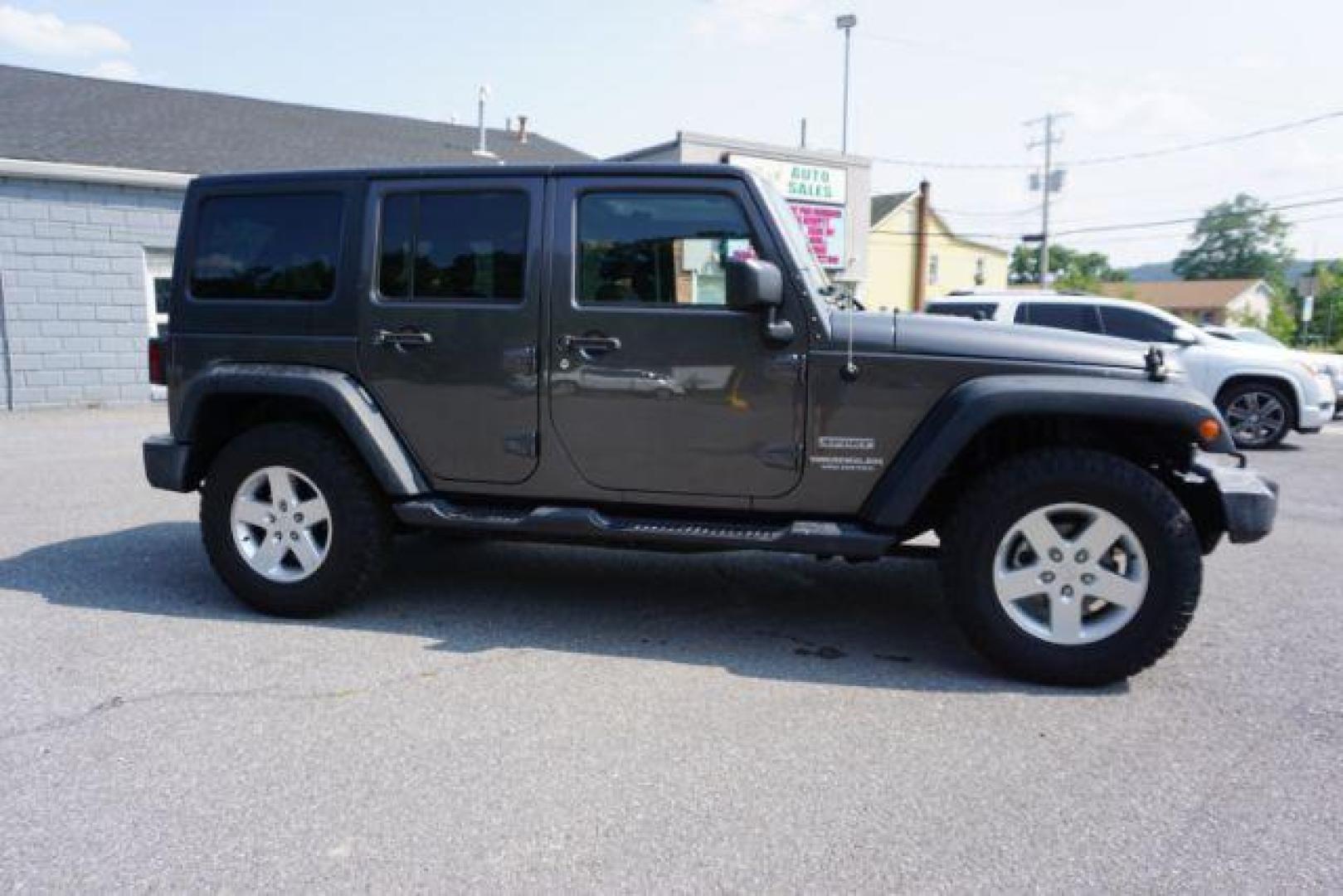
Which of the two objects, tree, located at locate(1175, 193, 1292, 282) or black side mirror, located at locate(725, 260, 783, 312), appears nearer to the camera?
black side mirror, located at locate(725, 260, 783, 312)

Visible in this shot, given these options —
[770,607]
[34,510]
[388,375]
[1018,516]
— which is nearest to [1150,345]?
[1018,516]

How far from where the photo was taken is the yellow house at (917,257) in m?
34.3

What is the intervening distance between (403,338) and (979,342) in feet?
8.24

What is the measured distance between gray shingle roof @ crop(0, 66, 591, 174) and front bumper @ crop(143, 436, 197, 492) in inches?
358

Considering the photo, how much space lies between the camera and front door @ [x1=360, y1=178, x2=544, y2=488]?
166 inches

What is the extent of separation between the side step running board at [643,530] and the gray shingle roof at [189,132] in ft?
31.9

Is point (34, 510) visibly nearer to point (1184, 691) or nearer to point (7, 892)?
point (7, 892)

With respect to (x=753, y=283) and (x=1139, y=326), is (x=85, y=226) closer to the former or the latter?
(x=753, y=283)

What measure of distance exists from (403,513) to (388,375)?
0.64 metres

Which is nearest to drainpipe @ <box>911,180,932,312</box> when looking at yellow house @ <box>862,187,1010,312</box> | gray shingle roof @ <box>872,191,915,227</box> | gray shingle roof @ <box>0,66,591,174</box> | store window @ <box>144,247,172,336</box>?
yellow house @ <box>862,187,1010,312</box>

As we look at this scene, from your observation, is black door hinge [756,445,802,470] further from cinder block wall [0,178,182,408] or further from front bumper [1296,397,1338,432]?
cinder block wall [0,178,182,408]

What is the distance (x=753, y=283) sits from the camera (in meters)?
3.72

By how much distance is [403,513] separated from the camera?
4.36 m

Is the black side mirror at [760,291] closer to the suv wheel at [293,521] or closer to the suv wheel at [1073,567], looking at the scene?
the suv wheel at [1073,567]
